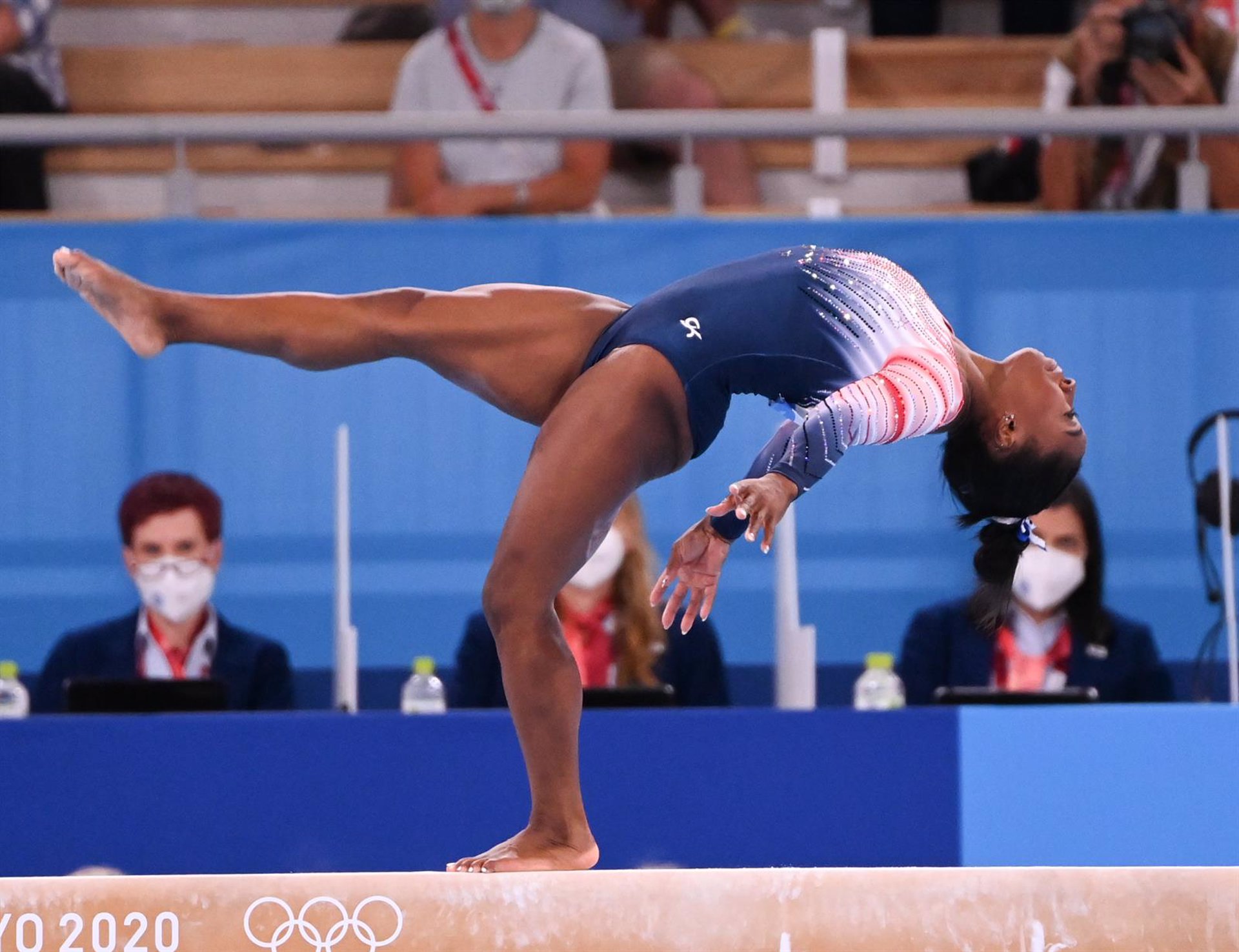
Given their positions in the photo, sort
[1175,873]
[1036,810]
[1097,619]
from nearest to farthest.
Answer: [1175,873], [1036,810], [1097,619]

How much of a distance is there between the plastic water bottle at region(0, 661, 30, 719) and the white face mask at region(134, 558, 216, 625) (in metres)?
0.40

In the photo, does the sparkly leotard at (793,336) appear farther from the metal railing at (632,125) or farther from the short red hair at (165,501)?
the short red hair at (165,501)

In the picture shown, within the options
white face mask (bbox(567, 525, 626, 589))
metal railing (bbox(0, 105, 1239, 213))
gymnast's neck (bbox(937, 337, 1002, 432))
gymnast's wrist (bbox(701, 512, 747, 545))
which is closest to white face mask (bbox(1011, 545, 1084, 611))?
white face mask (bbox(567, 525, 626, 589))

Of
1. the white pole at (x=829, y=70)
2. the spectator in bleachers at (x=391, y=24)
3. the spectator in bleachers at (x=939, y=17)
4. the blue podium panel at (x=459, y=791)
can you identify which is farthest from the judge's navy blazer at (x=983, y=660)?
the spectator in bleachers at (x=391, y=24)

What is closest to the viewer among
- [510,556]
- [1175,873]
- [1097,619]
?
[1175,873]

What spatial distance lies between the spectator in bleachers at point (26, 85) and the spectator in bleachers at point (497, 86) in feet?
3.92

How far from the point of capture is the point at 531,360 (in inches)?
126

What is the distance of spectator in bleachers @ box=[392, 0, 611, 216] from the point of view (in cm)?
562

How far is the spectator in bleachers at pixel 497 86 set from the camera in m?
5.62

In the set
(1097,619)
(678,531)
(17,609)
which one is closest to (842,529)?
(678,531)

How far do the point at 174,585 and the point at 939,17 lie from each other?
3564 mm

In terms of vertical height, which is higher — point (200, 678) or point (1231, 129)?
point (1231, 129)

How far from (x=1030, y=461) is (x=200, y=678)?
2073mm

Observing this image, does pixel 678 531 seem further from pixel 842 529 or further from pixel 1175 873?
pixel 1175 873
